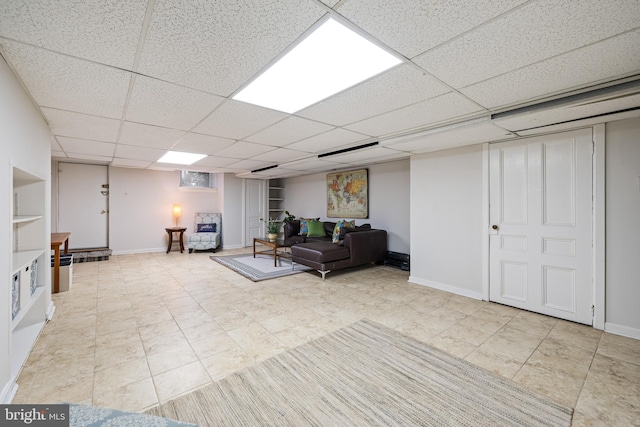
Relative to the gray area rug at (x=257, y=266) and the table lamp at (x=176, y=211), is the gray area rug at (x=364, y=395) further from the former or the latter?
the table lamp at (x=176, y=211)

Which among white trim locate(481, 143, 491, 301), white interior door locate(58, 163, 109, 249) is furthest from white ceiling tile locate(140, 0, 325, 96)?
white interior door locate(58, 163, 109, 249)

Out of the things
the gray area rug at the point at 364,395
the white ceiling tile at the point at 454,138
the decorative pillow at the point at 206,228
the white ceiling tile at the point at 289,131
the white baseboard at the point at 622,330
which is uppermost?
the white ceiling tile at the point at 289,131

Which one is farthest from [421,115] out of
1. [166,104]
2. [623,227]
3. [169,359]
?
[169,359]

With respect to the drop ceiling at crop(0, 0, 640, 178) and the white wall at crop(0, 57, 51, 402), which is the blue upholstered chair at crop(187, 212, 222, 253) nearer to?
the drop ceiling at crop(0, 0, 640, 178)

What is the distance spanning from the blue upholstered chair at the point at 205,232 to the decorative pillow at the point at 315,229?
264 centimetres

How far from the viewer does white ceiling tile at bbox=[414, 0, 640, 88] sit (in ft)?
3.95

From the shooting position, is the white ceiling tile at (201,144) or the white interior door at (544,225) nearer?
the white interior door at (544,225)

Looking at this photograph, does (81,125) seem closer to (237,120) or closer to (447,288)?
(237,120)

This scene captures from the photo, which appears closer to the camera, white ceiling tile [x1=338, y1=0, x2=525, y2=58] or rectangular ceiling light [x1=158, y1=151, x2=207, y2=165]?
white ceiling tile [x1=338, y1=0, x2=525, y2=58]

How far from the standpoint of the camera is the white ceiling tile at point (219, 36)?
120 centimetres

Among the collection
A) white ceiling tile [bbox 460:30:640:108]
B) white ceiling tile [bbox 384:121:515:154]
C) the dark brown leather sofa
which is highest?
white ceiling tile [bbox 460:30:640:108]

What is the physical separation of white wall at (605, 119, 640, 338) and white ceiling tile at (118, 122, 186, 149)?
15.3 ft

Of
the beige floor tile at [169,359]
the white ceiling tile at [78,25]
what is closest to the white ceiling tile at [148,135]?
the white ceiling tile at [78,25]

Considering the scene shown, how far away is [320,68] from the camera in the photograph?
5.72 feet
